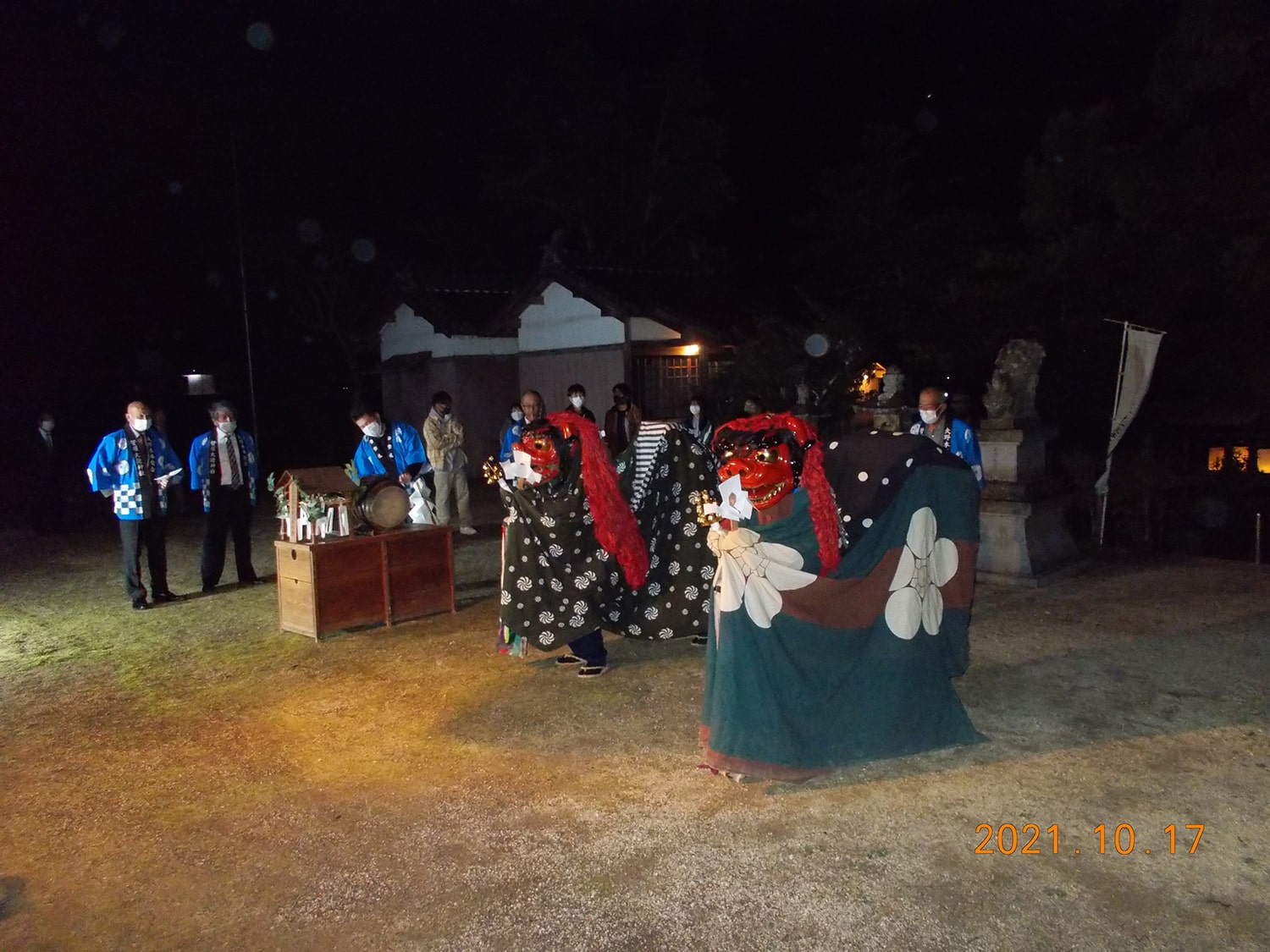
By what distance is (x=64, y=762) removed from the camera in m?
5.33

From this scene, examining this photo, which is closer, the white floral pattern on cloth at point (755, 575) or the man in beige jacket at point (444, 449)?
the white floral pattern on cloth at point (755, 575)

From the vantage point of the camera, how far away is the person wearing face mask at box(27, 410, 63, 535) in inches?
551

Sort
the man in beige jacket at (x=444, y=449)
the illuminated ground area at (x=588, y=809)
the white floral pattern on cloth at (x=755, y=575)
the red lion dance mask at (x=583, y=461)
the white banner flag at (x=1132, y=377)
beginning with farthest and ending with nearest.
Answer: the man in beige jacket at (x=444, y=449) < the white banner flag at (x=1132, y=377) < the red lion dance mask at (x=583, y=461) < the white floral pattern on cloth at (x=755, y=575) < the illuminated ground area at (x=588, y=809)

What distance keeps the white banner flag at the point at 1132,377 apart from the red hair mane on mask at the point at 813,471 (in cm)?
686

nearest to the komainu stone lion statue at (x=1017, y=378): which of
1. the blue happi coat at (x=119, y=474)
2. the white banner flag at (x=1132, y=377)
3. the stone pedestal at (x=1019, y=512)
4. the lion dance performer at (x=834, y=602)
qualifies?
the stone pedestal at (x=1019, y=512)

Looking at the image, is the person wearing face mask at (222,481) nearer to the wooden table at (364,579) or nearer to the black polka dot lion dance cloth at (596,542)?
the wooden table at (364,579)

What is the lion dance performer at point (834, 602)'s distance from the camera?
178 inches

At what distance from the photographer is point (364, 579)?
25.7ft

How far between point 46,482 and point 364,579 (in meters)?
8.93

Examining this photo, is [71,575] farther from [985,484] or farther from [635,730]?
[985,484]

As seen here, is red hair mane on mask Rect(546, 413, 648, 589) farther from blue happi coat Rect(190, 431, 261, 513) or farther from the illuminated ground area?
blue happi coat Rect(190, 431, 261, 513)

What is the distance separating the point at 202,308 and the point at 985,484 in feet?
69.6
